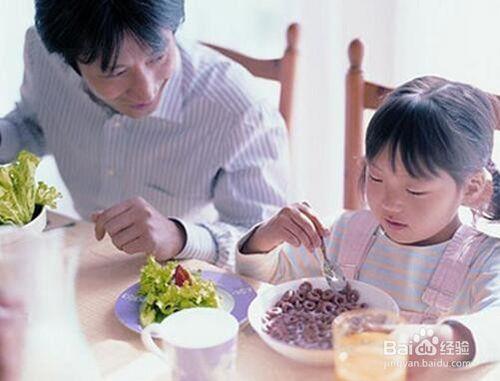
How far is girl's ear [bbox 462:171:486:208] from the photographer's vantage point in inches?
41.0

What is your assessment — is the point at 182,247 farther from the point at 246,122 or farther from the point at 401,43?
the point at 401,43

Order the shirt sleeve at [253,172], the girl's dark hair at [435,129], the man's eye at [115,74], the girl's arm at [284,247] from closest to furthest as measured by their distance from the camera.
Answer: the girl's dark hair at [435,129]
the girl's arm at [284,247]
the man's eye at [115,74]
the shirt sleeve at [253,172]

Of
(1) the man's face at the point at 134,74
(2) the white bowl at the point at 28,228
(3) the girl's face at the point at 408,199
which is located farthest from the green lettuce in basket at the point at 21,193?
(3) the girl's face at the point at 408,199

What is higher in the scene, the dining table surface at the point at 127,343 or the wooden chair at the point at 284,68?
the wooden chair at the point at 284,68

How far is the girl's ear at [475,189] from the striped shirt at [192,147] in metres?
0.44

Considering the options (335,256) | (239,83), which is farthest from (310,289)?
(239,83)

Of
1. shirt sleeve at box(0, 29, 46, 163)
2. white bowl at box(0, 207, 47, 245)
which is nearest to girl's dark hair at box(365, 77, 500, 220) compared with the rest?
white bowl at box(0, 207, 47, 245)

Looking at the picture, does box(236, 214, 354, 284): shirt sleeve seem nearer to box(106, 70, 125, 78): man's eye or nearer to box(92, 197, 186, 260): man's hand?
box(92, 197, 186, 260): man's hand

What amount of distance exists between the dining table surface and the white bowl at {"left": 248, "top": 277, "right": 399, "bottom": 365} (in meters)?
0.02

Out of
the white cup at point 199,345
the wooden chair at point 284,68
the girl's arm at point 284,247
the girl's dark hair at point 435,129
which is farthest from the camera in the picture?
the wooden chair at point 284,68

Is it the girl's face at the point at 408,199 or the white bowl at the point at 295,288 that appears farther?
the girl's face at the point at 408,199

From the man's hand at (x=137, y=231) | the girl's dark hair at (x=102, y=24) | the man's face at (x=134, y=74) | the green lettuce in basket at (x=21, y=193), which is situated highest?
the girl's dark hair at (x=102, y=24)

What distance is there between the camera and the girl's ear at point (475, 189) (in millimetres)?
1042

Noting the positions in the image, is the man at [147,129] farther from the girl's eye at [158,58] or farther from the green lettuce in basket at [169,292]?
the green lettuce in basket at [169,292]
